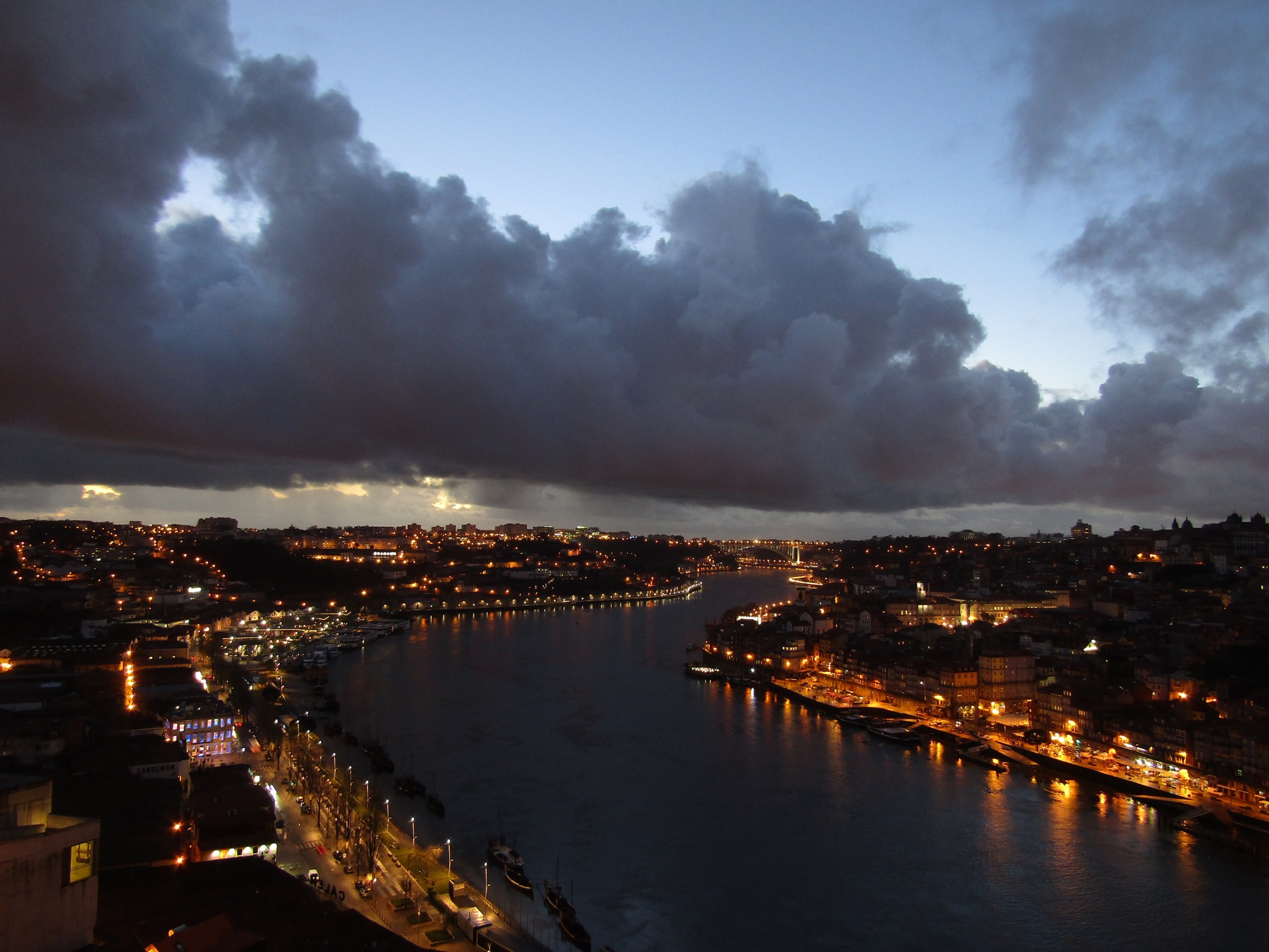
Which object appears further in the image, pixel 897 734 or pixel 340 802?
pixel 897 734

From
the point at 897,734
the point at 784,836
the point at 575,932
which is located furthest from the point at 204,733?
the point at 897,734

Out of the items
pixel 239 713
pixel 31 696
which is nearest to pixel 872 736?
pixel 239 713

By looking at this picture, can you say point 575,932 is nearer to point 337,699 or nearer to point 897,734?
point 897,734

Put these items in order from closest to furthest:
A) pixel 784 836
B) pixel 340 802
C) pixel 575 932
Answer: pixel 575 932, pixel 340 802, pixel 784 836

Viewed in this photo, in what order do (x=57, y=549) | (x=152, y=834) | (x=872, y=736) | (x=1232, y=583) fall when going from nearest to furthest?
(x=152, y=834), (x=872, y=736), (x=1232, y=583), (x=57, y=549)

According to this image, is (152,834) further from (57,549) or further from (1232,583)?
(57,549)

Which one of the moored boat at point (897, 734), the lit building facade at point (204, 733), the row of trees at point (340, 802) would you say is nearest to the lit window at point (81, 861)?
the row of trees at point (340, 802)

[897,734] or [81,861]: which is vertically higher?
[81,861]

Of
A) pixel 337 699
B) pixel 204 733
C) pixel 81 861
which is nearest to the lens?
pixel 81 861

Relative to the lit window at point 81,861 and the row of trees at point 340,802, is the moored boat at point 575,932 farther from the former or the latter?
the lit window at point 81,861
